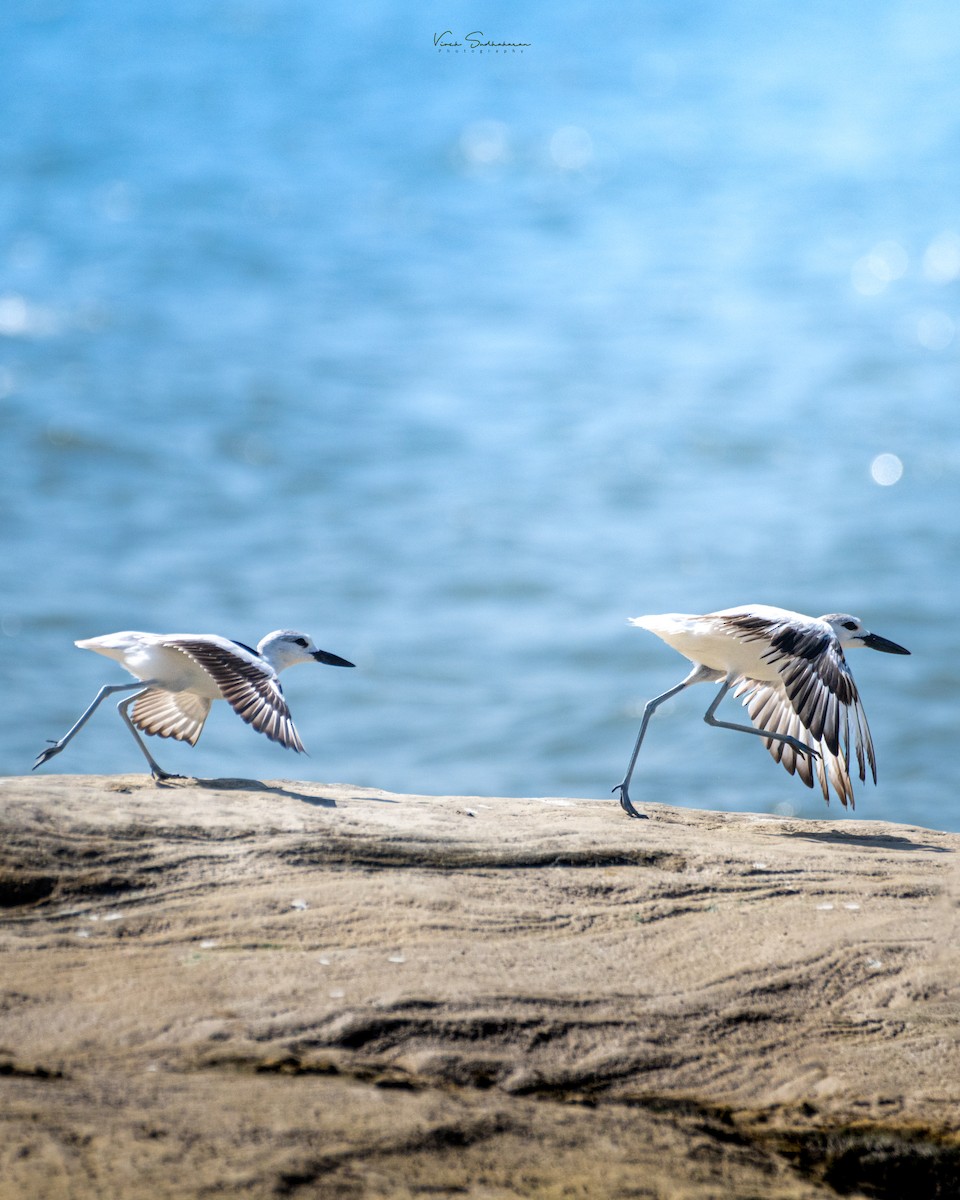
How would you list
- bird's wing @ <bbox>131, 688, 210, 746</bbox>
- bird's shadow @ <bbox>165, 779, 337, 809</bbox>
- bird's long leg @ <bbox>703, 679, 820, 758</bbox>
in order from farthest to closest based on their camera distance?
bird's wing @ <bbox>131, 688, 210, 746</bbox> < bird's long leg @ <bbox>703, 679, 820, 758</bbox> < bird's shadow @ <bbox>165, 779, 337, 809</bbox>

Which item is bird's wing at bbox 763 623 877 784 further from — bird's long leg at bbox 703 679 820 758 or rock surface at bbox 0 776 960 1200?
rock surface at bbox 0 776 960 1200

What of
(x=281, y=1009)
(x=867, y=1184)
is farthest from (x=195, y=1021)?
(x=867, y=1184)

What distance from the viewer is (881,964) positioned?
22.9 ft

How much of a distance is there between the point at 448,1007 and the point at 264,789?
108 inches

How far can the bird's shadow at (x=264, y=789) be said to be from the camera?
26.7ft

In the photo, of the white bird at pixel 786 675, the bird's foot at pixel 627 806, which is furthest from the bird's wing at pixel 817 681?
the bird's foot at pixel 627 806

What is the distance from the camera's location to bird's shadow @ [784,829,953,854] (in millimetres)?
8867

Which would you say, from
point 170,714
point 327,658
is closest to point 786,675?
point 327,658

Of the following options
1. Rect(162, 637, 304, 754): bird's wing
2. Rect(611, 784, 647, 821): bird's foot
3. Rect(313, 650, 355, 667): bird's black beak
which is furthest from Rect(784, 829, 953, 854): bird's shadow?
Rect(313, 650, 355, 667): bird's black beak

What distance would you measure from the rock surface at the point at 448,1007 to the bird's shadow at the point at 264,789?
0.09 metres

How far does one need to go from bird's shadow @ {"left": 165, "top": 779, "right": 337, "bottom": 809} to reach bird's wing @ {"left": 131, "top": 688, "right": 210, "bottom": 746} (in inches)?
49.9

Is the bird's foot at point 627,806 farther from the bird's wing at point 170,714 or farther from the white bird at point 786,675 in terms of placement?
the bird's wing at point 170,714

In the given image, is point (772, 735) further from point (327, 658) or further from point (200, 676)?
point (200, 676)

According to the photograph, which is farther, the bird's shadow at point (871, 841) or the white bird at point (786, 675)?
the white bird at point (786, 675)
